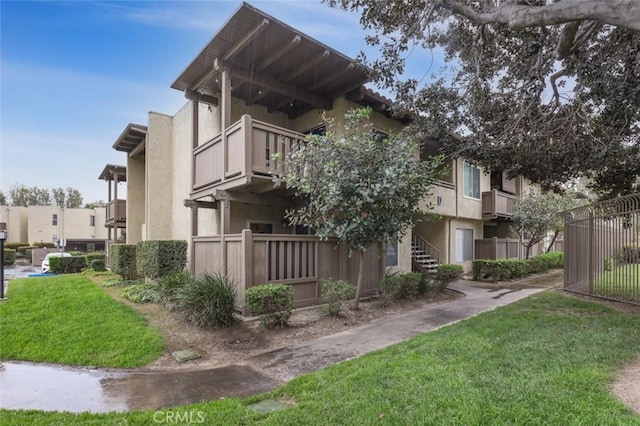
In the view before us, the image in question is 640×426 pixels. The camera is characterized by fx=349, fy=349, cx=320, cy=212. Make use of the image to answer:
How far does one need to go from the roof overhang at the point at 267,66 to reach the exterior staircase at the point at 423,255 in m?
7.72

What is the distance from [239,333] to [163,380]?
2.06 meters

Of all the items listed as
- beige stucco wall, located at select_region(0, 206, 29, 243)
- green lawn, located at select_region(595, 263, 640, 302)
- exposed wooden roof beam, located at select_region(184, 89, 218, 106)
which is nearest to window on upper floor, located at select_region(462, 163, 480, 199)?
green lawn, located at select_region(595, 263, 640, 302)

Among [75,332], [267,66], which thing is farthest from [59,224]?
[267,66]

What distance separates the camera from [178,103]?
15.3m

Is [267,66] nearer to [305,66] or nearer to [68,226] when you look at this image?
[305,66]

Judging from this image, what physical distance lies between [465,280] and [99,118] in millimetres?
18221

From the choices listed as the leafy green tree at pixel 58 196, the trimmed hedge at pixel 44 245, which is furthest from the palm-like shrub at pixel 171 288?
the leafy green tree at pixel 58 196

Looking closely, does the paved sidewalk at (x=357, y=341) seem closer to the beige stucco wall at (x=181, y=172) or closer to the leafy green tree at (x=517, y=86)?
the leafy green tree at (x=517, y=86)

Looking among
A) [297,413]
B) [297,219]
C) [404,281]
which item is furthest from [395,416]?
A: [404,281]

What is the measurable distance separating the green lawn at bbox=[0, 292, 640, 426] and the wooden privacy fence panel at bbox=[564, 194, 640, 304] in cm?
367

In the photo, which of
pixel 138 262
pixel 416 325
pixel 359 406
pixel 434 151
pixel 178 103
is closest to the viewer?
pixel 359 406

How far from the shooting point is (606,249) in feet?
30.8

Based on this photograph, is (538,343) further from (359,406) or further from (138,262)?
(138,262)

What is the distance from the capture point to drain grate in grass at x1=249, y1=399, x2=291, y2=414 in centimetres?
395
